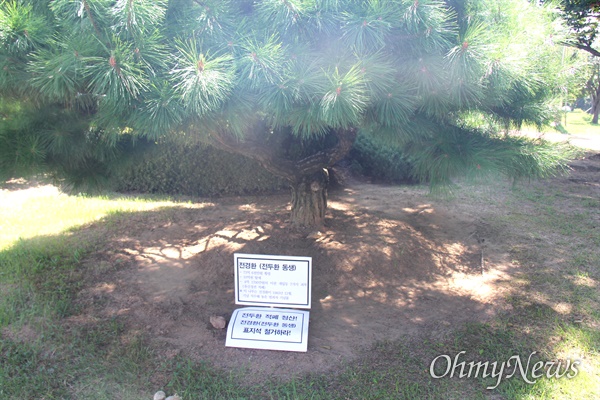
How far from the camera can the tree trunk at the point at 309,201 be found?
450cm

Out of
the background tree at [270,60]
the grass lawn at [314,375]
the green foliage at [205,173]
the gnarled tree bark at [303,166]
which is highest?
the background tree at [270,60]

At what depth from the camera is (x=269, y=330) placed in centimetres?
318

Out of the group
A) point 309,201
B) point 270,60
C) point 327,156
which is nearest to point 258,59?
point 270,60

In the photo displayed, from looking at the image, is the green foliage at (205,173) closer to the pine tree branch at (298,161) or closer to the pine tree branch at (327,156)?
the pine tree branch at (298,161)

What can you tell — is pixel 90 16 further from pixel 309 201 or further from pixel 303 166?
pixel 309 201

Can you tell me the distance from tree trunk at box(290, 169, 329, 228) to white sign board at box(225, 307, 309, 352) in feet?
4.89

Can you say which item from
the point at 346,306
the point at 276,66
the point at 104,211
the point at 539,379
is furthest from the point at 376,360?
the point at 104,211

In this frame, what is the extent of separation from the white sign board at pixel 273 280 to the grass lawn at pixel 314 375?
19.7 inches

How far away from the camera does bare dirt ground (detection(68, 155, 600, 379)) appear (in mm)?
3285

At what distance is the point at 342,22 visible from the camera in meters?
2.35

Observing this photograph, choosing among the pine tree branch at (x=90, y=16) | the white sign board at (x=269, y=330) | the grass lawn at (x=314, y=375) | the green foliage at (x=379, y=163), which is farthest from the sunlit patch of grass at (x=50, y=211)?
the pine tree branch at (x=90, y=16)

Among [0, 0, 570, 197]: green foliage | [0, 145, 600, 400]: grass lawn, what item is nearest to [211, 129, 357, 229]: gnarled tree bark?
[0, 0, 570, 197]: green foliage

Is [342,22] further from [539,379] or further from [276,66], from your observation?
[539,379]

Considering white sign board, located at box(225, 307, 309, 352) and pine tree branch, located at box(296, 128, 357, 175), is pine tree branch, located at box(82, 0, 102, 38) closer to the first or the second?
white sign board, located at box(225, 307, 309, 352)
